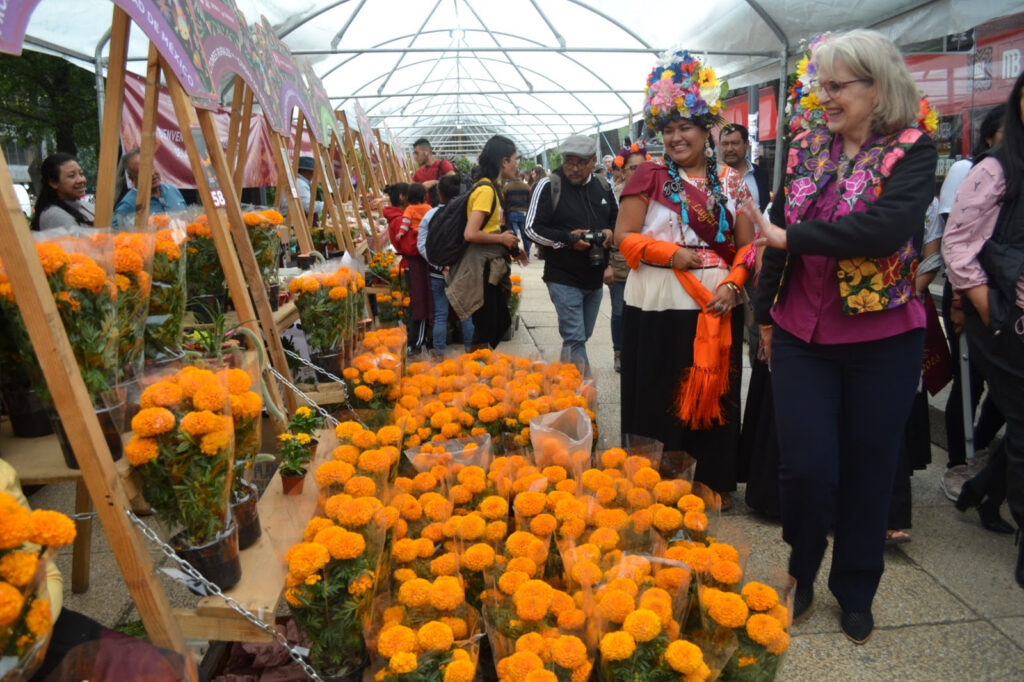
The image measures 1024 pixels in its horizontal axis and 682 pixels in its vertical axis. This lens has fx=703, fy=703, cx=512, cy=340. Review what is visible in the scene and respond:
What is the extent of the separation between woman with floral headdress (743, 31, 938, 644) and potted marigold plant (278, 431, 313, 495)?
5.00 ft

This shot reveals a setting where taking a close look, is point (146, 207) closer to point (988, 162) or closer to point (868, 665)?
point (868, 665)

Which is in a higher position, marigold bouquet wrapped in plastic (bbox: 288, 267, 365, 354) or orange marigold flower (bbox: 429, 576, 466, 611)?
marigold bouquet wrapped in plastic (bbox: 288, 267, 365, 354)

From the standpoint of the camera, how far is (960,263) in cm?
257

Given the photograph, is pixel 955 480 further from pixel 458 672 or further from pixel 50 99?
pixel 50 99

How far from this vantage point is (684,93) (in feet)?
9.12

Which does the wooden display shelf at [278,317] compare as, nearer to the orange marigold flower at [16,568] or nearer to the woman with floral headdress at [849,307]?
the orange marigold flower at [16,568]

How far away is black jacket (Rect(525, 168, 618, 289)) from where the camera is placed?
4327 mm

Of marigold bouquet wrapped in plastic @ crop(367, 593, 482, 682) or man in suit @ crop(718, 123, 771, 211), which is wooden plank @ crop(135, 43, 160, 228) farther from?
man in suit @ crop(718, 123, 771, 211)

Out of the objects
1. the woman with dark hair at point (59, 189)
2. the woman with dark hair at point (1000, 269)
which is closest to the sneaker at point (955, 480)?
the woman with dark hair at point (1000, 269)

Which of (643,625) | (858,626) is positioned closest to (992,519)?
(858,626)

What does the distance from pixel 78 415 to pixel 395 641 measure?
77 centimetres

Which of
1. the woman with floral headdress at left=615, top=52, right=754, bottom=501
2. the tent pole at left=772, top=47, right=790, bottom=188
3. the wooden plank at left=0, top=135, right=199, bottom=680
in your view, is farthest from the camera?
the tent pole at left=772, top=47, right=790, bottom=188

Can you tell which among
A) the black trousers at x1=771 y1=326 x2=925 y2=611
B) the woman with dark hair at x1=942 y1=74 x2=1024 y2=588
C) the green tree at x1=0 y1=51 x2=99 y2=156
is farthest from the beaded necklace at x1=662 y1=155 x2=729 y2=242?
the green tree at x1=0 y1=51 x2=99 y2=156

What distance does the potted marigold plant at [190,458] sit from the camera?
4.63ft
